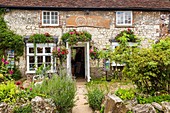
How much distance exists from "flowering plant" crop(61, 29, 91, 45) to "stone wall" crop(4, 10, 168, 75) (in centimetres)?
57

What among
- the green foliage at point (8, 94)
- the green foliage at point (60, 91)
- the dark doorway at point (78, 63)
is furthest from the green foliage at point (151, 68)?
the dark doorway at point (78, 63)

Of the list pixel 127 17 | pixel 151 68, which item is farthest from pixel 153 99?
pixel 127 17

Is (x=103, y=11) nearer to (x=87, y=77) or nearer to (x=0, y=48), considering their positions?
(x=87, y=77)

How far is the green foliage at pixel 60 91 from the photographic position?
7.98m

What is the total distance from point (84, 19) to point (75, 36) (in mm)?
1589

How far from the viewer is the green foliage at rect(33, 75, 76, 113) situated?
7984mm

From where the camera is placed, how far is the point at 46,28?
16.0 metres

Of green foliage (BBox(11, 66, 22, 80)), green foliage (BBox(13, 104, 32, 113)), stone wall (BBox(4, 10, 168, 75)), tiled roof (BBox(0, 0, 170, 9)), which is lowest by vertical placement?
green foliage (BBox(13, 104, 32, 113))

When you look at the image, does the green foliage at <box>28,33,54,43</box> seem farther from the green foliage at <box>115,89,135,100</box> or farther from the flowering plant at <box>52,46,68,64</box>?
the green foliage at <box>115,89,135,100</box>

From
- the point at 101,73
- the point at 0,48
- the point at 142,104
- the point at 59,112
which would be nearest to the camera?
the point at 142,104

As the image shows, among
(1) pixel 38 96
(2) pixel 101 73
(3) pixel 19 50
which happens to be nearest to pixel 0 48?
(3) pixel 19 50

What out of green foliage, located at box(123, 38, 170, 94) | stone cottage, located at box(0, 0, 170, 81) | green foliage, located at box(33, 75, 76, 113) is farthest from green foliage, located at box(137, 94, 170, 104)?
stone cottage, located at box(0, 0, 170, 81)

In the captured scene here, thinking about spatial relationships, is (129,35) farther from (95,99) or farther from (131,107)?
(131,107)

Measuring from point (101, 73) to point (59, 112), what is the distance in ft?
28.2
